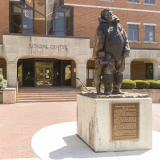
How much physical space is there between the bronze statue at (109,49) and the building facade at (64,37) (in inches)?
525

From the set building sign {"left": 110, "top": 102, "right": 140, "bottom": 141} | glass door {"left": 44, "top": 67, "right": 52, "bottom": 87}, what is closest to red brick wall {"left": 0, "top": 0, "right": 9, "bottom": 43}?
glass door {"left": 44, "top": 67, "right": 52, "bottom": 87}

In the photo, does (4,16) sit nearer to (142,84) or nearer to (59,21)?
(59,21)

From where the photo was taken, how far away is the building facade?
17594mm

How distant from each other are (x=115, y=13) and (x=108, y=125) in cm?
2108

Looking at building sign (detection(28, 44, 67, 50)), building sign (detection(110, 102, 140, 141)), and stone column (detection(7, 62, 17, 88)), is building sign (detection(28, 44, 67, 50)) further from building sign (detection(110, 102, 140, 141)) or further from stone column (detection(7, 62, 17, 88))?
building sign (detection(110, 102, 140, 141))

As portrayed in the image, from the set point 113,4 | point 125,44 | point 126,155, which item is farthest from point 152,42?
point 126,155

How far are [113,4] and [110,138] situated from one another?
2166 cm

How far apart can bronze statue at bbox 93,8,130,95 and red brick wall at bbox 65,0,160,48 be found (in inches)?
679

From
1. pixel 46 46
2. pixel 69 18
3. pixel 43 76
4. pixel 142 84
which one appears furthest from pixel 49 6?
pixel 142 84

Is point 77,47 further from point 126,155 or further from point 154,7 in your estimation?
point 126,155

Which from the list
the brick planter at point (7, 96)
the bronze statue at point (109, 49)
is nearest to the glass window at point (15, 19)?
the brick planter at point (7, 96)

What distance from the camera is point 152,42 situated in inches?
942

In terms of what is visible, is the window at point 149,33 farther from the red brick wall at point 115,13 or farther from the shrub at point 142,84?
the shrub at point 142,84

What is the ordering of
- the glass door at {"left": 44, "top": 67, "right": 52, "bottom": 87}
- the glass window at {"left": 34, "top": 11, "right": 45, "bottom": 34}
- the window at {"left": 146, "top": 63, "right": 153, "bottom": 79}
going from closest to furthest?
1. the glass window at {"left": 34, "top": 11, "right": 45, "bottom": 34}
2. the glass door at {"left": 44, "top": 67, "right": 52, "bottom": 87}
3. the window at {"left": 146, "top": 63, "right": 153, "bottom": 79}
